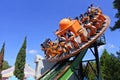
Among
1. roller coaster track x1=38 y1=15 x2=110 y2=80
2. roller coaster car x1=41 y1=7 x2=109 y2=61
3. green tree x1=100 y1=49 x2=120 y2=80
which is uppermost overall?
roller coaster car x1=41 y1=7 x2=109 y2=61

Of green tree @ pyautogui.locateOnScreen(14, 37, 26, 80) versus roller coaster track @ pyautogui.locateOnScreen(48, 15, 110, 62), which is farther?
green tree @ pyautogui.locateOnScreen(14, 37, 26, 80)

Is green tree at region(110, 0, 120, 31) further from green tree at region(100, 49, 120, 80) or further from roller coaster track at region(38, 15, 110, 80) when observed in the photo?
green tree at region(100, 49, 120, 80)

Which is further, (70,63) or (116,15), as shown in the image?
(116,15)

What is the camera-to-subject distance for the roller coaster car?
1662cm

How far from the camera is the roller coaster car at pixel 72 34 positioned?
54.5 feet

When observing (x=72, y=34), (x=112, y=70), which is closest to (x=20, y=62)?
(x=112, y=70)

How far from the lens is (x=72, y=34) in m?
16.9

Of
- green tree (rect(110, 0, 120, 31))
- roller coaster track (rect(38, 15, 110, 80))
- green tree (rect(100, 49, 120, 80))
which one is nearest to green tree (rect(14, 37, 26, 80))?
green tree (rect(100, 49, 120, 80))

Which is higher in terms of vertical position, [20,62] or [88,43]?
[20,62]

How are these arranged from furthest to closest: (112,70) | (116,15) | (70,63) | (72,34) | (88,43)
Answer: (112,70) → (116,15) → (72,34) → (70,63) → (88,43)

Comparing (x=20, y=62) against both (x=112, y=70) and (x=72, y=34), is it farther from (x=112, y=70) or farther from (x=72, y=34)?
(x=72, y=34)

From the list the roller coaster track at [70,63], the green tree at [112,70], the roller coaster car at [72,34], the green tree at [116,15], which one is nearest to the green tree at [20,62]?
the green tree at [112,70]

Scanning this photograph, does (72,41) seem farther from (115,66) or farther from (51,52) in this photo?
(115,66)

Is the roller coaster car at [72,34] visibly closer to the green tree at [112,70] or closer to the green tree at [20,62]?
the green tree at [112,70]
